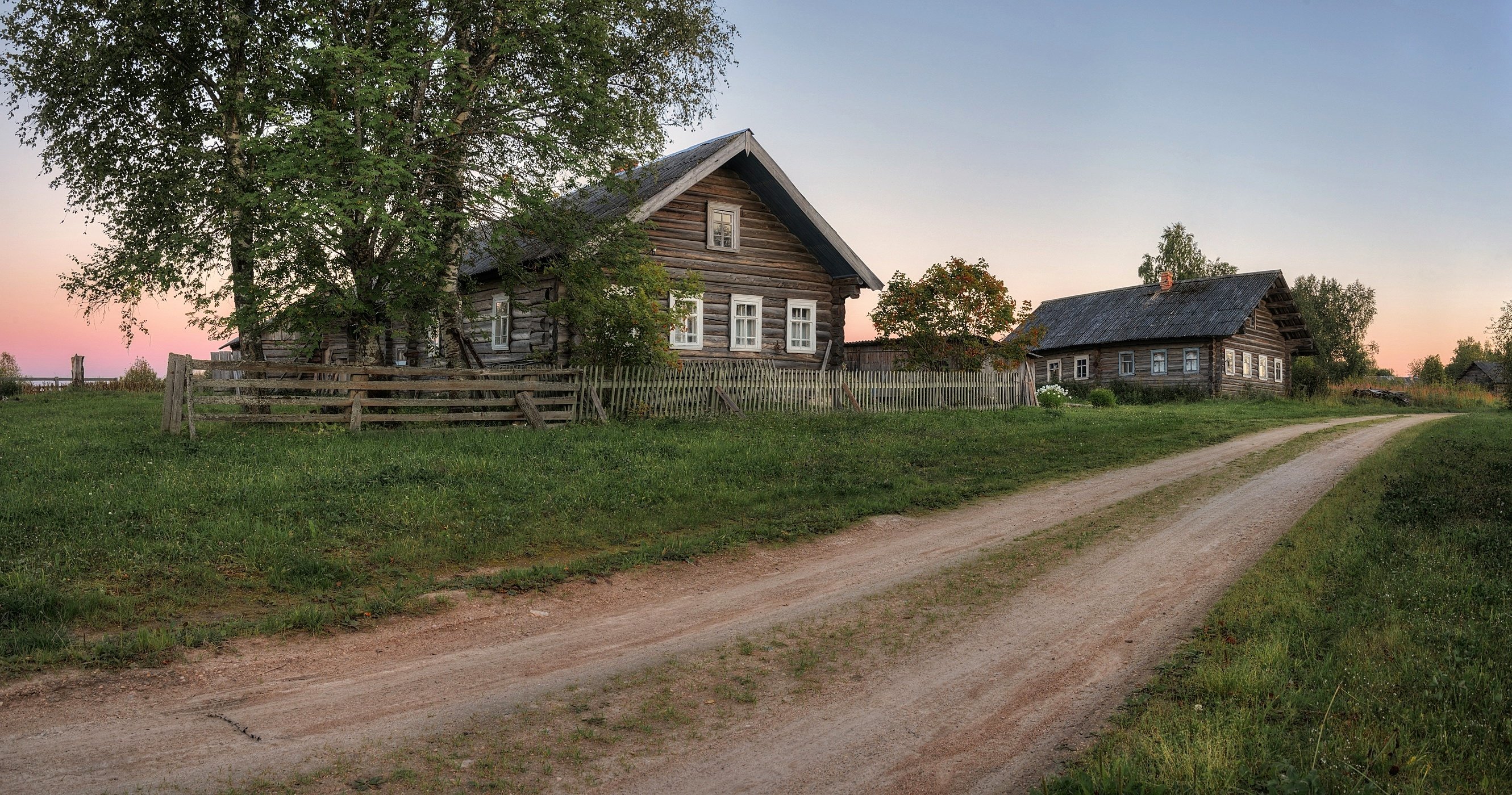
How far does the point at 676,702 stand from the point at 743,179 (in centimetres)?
2367

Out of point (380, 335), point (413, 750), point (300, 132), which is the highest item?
point (300, 132)

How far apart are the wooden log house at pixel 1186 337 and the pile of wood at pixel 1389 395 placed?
4.84m

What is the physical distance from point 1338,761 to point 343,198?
16.7m

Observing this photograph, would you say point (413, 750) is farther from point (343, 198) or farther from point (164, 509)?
point (343, 198)

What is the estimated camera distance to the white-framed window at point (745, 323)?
89.7 feet

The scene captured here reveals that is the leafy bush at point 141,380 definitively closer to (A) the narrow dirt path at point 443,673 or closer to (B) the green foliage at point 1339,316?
(A) the narrow dirt path at point 443,673

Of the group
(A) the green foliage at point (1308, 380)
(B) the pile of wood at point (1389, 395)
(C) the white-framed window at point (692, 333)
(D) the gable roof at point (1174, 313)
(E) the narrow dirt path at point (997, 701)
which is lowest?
(E) the narrow dirt path at point (997, 701)

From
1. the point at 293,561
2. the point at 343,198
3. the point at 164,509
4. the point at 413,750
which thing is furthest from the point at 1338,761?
the point at 343,198

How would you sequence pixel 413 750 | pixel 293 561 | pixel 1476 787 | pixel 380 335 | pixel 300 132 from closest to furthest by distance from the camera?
1. pixel 1476 787
2. pixel 413 750
3. pixel 293 561
4. pixel 300 132
5. pixel 380 335

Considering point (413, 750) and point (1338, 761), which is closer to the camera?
point (1338, 761)

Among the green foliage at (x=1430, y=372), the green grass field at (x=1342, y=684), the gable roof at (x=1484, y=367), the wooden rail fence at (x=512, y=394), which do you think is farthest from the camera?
the gable roof at (x=1484, y=367)

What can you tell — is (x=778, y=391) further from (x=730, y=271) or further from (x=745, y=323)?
(x=730, y=271)

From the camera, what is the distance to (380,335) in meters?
20.7

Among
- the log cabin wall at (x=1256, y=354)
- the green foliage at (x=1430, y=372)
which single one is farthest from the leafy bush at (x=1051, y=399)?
the green foliage at (x=1430, y=372)
